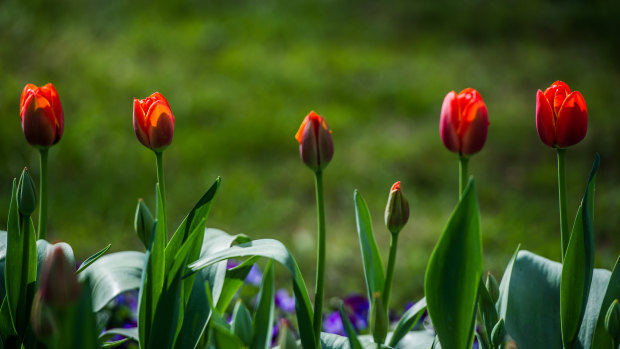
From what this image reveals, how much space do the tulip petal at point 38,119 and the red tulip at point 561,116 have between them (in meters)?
0.74

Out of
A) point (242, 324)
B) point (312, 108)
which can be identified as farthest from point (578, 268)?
point (312, 108)

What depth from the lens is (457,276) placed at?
95 cm

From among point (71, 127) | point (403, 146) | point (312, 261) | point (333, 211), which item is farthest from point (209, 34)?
point (312, 261)

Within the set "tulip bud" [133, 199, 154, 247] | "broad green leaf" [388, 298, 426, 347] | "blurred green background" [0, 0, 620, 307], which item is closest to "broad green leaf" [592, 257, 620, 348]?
"broad green leaf" [388, 298, 426, 347]

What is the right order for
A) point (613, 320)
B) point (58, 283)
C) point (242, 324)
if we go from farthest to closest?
point (613, 320), point (242, 324), point (58, 283)

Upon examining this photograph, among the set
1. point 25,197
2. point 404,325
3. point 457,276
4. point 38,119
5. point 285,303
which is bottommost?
point 285,303

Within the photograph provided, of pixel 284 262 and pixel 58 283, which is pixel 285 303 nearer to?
pixel 284 262

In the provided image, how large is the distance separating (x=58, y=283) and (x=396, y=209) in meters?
0.52

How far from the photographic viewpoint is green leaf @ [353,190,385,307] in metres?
1.08

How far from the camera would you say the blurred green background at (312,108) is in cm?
281

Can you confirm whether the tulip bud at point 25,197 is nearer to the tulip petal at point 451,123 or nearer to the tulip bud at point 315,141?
the tulip bud at point 315,141

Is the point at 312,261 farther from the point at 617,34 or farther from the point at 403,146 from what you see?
the point at 617,34

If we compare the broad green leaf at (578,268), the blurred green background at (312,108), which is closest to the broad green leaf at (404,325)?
the broad green leaf at (578,268)

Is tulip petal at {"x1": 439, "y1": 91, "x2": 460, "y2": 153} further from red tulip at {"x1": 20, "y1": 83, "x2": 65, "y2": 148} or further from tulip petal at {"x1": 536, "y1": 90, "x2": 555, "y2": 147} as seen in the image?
red tulip at {"x1": 20, "y1": 83, "x2": 65, "y2": 148}
